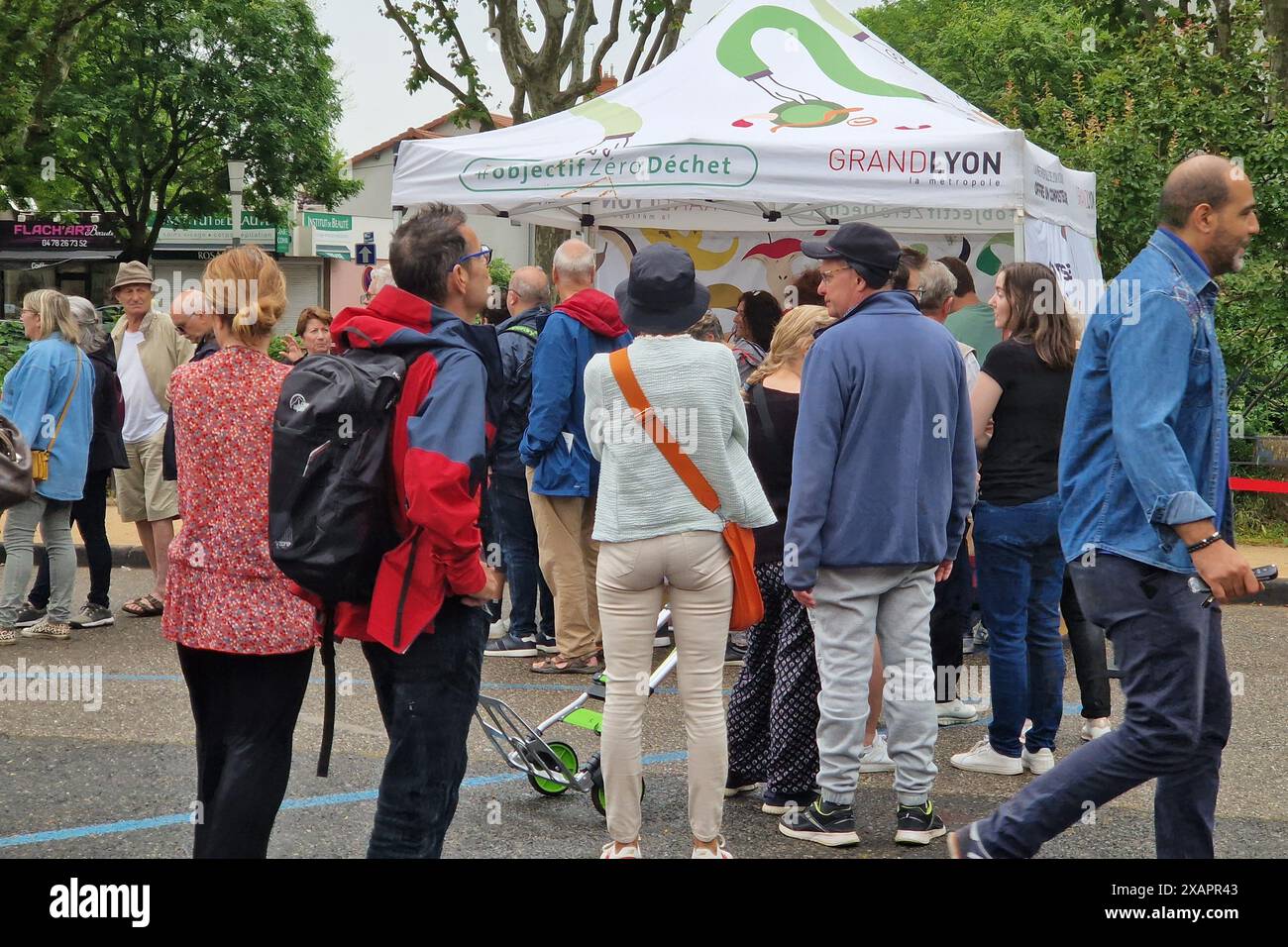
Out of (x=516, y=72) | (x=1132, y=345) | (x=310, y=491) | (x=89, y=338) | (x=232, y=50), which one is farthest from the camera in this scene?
(x=232, y=50)

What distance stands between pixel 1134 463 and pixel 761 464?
2046mm

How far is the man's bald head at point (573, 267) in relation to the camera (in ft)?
23.6

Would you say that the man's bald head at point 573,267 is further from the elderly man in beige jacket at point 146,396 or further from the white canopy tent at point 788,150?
the elderly man in beige jacket at point 146,396

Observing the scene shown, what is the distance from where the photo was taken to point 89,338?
8.26 metres

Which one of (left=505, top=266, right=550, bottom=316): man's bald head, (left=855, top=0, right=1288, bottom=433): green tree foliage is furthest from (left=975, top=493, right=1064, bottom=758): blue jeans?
(left=855, top=0, right=1288, bottom=433): green tree foliage

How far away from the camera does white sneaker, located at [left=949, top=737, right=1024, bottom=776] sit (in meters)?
5.56

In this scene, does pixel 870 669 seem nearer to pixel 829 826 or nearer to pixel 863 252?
pixel 829 826

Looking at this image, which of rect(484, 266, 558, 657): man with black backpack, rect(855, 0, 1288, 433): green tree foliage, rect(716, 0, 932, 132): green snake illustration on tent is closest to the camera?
rect(484, 266, 558, 657): man with black backpack

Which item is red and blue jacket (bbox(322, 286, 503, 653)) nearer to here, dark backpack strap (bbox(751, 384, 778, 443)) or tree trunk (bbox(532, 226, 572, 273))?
dark backpack strap (bbox(751, 384, 778, 443))

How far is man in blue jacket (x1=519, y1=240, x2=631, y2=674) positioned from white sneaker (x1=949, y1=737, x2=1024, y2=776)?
2.39 m

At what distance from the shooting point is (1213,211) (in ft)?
12.0

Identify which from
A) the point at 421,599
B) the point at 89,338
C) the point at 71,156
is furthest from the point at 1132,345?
the point at 71,156

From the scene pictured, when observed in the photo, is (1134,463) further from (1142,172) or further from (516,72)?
(516,72)
